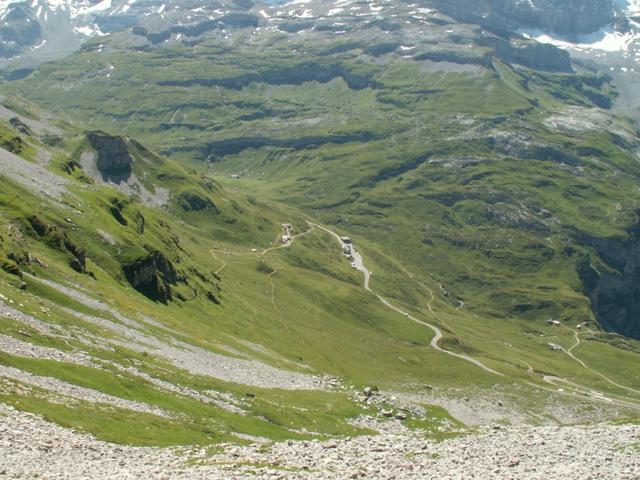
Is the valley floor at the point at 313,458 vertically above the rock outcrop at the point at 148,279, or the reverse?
the valley floor at the point at 313,458

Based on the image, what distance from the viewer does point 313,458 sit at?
51875 mm

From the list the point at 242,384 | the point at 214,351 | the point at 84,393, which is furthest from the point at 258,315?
the point at 84,393

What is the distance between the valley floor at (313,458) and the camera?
139ft

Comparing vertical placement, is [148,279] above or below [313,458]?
below

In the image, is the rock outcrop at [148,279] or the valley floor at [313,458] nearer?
the valley floor at [313,458]

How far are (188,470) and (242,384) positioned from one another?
49.3 metres

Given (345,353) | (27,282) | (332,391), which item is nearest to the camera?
(27,282)

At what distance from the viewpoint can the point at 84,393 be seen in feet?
197

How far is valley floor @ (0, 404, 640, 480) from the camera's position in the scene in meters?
42.4

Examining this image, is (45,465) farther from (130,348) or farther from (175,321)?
(175,321)

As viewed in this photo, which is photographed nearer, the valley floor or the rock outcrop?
the valley floor

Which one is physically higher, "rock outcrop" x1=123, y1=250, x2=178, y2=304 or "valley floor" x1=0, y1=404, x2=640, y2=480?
"valley floor" x1=0, y1=404, x2=640, y2=480

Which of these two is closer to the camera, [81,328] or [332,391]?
[81,328]

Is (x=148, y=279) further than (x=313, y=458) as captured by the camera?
Yes
